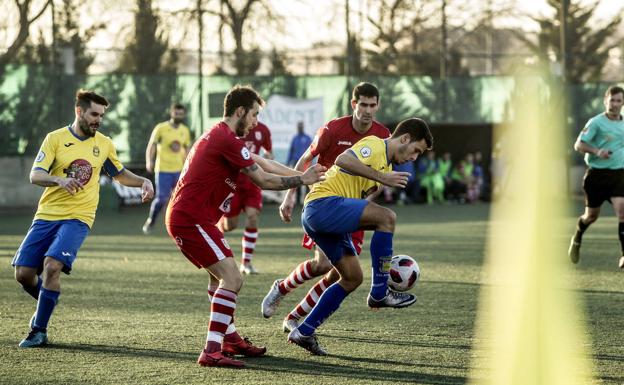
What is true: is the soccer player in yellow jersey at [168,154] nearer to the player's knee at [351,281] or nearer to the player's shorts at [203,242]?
the player's knee at [351,281]

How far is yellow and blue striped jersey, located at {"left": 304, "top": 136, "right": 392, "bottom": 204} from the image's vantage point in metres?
7.09

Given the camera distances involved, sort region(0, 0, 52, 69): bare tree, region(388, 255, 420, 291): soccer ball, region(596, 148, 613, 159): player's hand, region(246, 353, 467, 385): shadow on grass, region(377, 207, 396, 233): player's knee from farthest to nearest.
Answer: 1. region(0, 0, 52, 69): bare tree
2. region(596, 148, 613, 159): player's hand
3. region(388, 255, 420, 291): soccer ball
4. region(377, 207, 396, 233): player's knee
5. region(246, 353, 467, 385): shadow on grass

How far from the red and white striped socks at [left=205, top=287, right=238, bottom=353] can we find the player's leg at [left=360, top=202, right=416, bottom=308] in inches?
38.6

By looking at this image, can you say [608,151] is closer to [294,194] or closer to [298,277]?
[294,194]

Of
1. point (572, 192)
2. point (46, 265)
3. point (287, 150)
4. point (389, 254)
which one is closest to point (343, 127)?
point (389, 254)

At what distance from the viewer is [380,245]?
7.09 meters

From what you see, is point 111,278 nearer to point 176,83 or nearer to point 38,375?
point 38,375

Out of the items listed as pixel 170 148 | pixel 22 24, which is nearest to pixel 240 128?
pixel 170 148

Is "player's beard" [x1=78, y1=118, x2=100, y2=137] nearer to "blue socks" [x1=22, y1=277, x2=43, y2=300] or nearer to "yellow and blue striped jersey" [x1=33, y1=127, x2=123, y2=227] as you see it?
"yellow and blue striped jersey" [x1=33, y1=127, x2=123, y2=227]

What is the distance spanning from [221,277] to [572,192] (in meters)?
24.4

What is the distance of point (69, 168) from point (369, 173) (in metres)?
2.38

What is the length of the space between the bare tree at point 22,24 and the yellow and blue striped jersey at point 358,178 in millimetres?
21022

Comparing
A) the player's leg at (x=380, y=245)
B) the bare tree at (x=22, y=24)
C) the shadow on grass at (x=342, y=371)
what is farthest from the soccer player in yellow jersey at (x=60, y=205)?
the bare tree at (x=22, y=24)

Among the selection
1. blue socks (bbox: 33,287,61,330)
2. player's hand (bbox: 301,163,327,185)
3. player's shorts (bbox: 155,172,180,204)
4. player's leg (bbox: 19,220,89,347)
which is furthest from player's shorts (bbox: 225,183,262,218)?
player's hand (bbox: 301,163,327,185)
